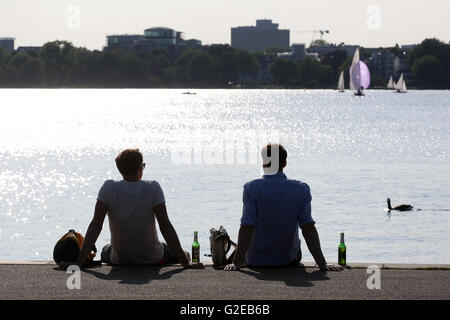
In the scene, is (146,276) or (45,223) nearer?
(146,276)

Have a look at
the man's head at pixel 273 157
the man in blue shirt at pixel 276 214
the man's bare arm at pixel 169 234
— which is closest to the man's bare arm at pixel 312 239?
the man in blue shirt at pixel 276 214

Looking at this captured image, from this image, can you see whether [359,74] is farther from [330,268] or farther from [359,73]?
[330,268]

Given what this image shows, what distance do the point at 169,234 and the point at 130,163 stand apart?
824 millimetres


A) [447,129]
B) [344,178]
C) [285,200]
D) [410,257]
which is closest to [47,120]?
[447,129]

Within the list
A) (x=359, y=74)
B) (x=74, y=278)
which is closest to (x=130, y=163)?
(x=74, y=278)

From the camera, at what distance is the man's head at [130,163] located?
9703 millimetres

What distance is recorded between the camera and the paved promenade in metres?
8.69

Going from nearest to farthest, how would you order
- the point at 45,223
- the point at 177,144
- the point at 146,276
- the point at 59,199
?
the point at 146,276
the point at 45,223
the point at 59,199
the point at 177,144

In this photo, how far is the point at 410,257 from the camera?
82.4 feet

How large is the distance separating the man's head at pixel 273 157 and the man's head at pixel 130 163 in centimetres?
120

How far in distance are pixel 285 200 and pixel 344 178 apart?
38897 mm

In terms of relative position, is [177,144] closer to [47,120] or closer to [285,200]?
[47,120]

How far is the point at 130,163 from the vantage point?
9797 millimetres
